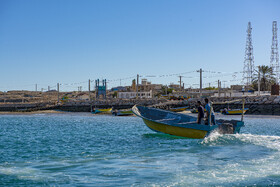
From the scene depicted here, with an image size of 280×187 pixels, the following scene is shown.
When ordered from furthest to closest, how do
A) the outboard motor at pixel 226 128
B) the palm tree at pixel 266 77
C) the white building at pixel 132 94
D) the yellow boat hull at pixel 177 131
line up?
1. the white building at pixel 132 94
2. the palm tree at pixel 266 77
3. the yellow boat hull at pixel 177 131
4. the outboard motor at pixel 226 128

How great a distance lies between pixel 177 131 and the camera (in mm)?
19812

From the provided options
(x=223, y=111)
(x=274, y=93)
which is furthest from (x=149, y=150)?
(x=274, y=93)

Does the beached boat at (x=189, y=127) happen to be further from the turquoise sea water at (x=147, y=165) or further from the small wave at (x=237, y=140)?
the turquoise sea water at (x=147, y=165)

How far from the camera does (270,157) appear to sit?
12602mm

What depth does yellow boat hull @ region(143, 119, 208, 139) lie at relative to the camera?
61.0 feet

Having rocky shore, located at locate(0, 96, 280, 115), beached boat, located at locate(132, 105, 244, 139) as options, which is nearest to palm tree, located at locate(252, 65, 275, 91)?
rocky shore, located at locate(0, 96, 280, 115)

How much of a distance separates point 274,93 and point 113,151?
5319 centimetres

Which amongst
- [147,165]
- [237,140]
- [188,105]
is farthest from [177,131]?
[188,105]

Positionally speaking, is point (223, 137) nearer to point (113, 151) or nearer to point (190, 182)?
point (113, 151)

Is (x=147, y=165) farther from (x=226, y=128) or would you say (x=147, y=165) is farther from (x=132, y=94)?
(x=132, y=94)

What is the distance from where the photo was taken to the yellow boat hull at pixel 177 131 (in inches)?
732

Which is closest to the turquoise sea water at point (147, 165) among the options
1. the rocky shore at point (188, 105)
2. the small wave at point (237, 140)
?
the small wave at point (237, 140)

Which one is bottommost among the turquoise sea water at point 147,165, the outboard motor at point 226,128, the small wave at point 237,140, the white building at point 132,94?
the turquoise sea water at point 147,165

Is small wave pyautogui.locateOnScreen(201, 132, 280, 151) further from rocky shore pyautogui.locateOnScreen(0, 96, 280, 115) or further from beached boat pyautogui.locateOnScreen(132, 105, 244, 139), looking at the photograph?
rocky shore pyautogui.locateOnScreen(0, 96, 280, 115)
